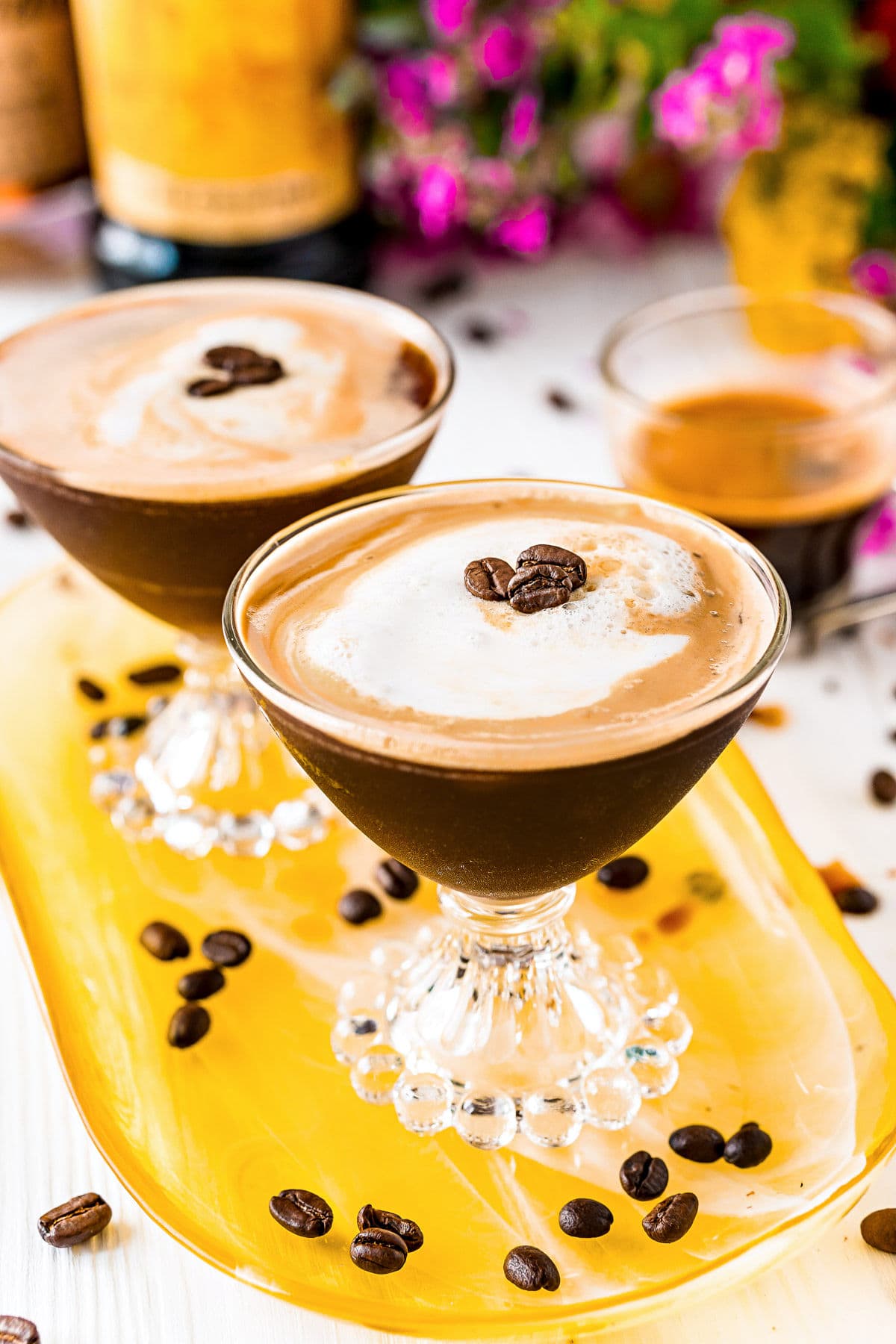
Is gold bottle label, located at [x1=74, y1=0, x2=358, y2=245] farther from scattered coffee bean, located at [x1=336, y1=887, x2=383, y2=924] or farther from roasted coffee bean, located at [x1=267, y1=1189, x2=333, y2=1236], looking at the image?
roasted coffee bean, located at [x1=267, y1=1189, x2=333, y2=1236]

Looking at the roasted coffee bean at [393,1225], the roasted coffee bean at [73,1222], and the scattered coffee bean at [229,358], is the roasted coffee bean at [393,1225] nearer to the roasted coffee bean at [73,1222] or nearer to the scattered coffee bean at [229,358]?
the roasted coffee bean at [73,1222]

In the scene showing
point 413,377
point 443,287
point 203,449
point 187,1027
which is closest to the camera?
point 187,1027

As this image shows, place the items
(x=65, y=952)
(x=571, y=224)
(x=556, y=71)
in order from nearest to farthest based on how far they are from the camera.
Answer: (x=65, y=952), (x=556, y=71), (x=571, y=224)

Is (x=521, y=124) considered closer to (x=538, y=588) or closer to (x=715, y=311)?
(x=715, y=311)

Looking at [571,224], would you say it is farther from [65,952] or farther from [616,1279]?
[616,1279]

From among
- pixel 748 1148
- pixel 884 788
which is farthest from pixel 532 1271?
pixel 884 788

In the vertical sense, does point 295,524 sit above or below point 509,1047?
above

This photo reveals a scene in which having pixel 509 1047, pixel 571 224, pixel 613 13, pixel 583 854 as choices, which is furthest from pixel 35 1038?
pixel 571 224
